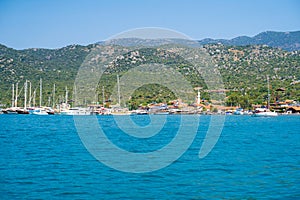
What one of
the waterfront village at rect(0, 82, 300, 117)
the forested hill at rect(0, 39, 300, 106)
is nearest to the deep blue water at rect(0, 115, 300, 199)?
the waterfront village at rect(0, 82, 300, 117)

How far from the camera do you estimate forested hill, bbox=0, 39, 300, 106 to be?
116812 millimetres

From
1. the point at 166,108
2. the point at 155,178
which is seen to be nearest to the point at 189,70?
the point at 166,108

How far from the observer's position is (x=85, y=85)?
324 feet

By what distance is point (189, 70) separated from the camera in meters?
125

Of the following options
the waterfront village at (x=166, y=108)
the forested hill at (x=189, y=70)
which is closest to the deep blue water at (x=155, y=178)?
the waterfront village at (x=166, y=108)

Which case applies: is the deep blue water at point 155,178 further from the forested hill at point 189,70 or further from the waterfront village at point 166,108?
the forested hill at point 189,70

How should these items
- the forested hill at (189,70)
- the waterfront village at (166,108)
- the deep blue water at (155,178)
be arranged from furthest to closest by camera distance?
the forested hill at (189,70), the waterfront village at (166,108), the deep blue water at (155,178)

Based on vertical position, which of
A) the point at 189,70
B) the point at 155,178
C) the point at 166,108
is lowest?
the point at 155,178

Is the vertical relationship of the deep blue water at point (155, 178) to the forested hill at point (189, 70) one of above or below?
below

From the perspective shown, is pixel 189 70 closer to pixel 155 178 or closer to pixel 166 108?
pixel 166 108

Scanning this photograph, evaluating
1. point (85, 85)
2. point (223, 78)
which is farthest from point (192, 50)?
point (85, 85)

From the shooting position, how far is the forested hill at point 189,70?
116812 millimetres

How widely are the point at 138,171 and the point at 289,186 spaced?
5.79 meters

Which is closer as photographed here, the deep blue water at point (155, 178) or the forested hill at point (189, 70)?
the deep blue water at point (155, 178)
